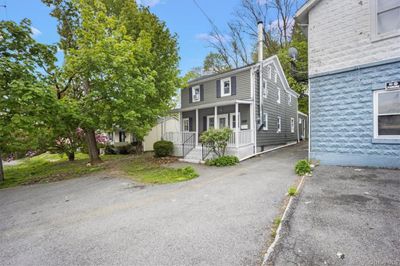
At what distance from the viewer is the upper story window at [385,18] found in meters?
6.50

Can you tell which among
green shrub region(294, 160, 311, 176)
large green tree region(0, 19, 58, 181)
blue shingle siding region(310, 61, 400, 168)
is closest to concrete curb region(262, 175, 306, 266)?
green shrub region(294, 160, 311, 176)

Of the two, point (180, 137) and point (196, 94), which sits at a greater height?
point (196, 94)

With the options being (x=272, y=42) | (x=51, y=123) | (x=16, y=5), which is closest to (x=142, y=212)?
(x=51, y=123)

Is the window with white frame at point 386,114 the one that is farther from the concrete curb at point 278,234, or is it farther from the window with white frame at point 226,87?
the window with white frame at point 226,87

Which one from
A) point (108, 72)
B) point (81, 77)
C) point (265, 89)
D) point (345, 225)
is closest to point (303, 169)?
point (345, 225)

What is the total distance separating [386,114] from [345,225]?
5.41 m

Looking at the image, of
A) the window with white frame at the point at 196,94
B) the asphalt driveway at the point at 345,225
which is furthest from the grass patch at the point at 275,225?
the window with white frame at the point at 196,94

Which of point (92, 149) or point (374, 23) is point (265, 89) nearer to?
point (374, 23)

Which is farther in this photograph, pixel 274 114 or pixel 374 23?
pixel 274 114

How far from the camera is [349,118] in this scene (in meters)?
7.29

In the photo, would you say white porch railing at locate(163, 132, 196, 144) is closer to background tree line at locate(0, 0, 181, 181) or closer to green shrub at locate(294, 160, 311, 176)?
background tree line at locate(0, 0, 181, 181)

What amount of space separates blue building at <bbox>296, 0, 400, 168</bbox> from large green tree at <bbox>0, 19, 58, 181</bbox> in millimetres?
10308

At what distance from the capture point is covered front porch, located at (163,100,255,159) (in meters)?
11.5

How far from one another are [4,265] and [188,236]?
2611 mm
